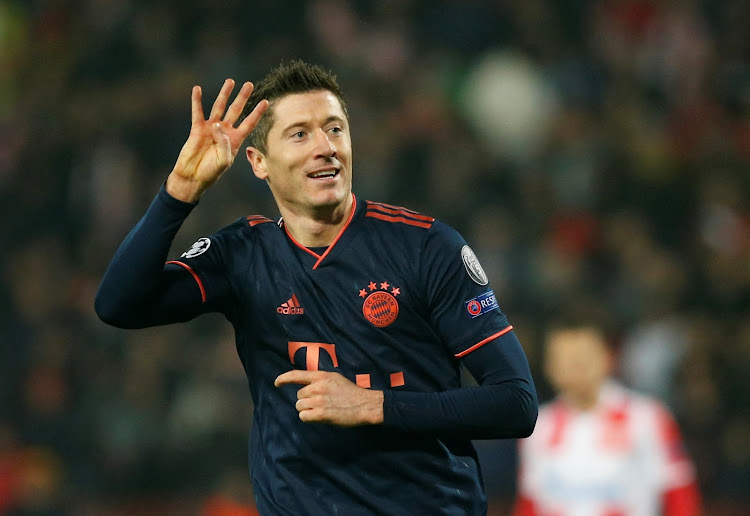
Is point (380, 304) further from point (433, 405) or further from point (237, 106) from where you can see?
point (237, 106)

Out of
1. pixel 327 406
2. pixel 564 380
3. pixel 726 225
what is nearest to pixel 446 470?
pixel 327 406

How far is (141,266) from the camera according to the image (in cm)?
299

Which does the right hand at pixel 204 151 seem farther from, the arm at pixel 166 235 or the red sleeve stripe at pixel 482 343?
the red sleeve stripe at pixel 482 343

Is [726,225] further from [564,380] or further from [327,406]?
[327,406]

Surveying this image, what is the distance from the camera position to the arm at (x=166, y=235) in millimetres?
2998

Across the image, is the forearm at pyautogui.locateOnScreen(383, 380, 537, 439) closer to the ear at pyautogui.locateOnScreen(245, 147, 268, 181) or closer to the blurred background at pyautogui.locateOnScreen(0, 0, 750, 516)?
the ear at pyautogui.locateOnScreen(245, 147, 268, 181)

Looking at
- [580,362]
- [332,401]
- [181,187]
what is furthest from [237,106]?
[580,362]

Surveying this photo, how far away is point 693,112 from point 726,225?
1.12 meters

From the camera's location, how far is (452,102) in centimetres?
927

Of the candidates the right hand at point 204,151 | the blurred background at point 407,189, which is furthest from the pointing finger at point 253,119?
the blurred background at point 407,189

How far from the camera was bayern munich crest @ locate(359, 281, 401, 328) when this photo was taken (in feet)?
9.96

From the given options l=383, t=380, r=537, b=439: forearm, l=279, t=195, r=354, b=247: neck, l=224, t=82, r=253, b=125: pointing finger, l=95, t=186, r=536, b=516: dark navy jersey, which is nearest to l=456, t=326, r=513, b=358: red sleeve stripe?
l=95, t=186, r=536, b=516: dark navy jersey

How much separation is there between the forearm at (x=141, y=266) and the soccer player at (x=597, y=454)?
2.89 metres

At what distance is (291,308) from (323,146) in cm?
46
